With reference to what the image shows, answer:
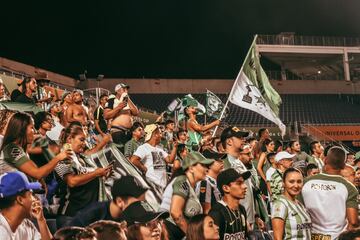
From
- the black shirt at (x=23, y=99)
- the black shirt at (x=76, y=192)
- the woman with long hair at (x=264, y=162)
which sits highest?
the black shirt at (x=23, y=99)

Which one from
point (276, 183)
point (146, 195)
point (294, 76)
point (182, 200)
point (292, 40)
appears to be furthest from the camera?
point (294, 76)

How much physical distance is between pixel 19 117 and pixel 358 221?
2951mm

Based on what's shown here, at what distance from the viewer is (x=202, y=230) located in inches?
133

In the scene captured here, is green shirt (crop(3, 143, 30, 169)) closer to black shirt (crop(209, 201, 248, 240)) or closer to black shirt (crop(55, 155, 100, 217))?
black shirt (crop(55, 155, 100, 217))

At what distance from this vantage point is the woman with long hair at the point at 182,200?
4.05 metres

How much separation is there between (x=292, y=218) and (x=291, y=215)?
0.08ft

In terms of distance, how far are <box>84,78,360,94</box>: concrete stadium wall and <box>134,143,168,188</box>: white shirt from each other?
20905 millimetres

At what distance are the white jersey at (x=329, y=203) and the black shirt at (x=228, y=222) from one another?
2.82 ft

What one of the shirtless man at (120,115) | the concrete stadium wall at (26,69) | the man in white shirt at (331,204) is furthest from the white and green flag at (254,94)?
the concrete stadium wall at (26,69)

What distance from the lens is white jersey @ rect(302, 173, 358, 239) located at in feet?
15.1

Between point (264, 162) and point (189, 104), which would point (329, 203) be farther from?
point (189, 104)

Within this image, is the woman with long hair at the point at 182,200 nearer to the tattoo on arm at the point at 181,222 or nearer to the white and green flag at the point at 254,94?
the tattoo on arm at the point at 181,222

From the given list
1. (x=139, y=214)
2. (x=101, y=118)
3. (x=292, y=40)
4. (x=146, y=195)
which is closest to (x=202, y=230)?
(x=139, y=214)

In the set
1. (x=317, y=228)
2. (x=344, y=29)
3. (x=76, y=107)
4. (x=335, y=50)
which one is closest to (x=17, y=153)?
(x=317, y=228)
